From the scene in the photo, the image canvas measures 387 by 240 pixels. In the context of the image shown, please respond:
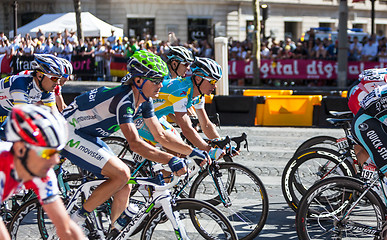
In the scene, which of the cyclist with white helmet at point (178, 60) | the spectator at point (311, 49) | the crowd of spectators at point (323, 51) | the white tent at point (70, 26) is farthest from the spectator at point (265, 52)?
the cyclist with white helmet at point (178, 60)

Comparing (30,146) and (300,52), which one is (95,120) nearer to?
(30,146)

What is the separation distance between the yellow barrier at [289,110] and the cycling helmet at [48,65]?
26.7 feet

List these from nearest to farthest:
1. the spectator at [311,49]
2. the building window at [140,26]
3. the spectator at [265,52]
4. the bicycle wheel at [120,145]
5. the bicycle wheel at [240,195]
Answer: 1. the bicycle wheel at [240,195]
2. the bicycle wheel at [120,145]
3. the spectator at [311,49]
4. the spectator at [265,52]
5. the building window at [140,26]

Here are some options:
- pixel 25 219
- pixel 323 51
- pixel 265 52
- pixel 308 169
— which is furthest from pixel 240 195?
pixel 265 52

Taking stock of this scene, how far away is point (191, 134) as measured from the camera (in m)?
6.07

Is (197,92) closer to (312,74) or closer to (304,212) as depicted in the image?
(304,212)

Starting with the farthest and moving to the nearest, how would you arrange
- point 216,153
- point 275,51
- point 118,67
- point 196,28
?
point 196,28 < point 118,67 < point 275,51 < point 216,153

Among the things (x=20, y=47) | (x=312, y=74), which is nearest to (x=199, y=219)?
(x=312, y=74)

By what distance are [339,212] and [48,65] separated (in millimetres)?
3378

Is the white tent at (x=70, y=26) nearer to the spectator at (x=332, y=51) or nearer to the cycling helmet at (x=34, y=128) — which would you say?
the spectator at (x=332, y=51)

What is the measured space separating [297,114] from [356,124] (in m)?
8.31

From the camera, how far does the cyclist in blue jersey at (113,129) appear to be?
4.87 metres

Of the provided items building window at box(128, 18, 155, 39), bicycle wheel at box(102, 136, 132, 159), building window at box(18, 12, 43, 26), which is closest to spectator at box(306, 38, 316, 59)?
bicycle wheel at box(102, 136, 132, 159)

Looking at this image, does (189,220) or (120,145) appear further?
(120,145)
